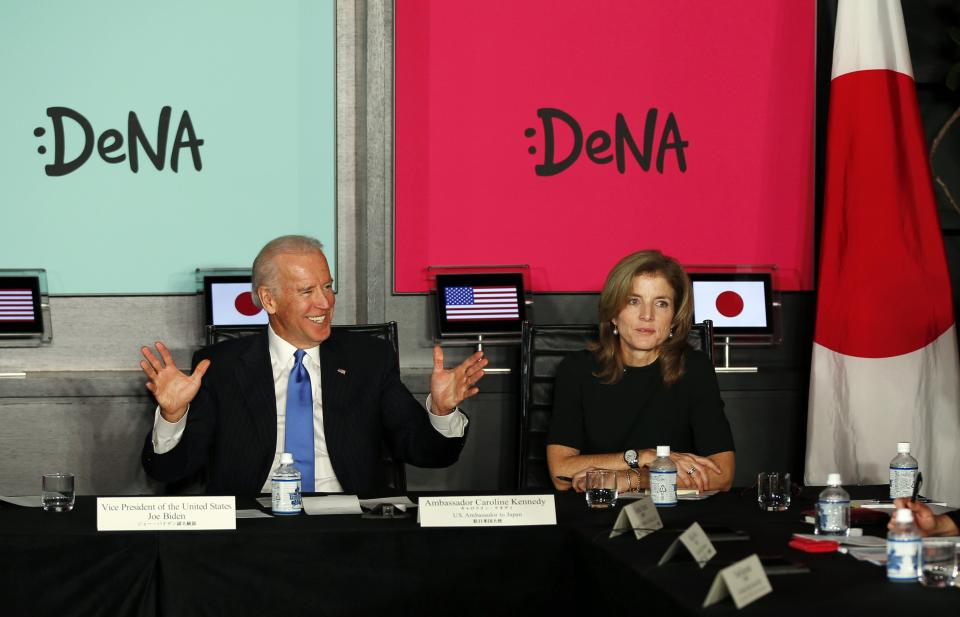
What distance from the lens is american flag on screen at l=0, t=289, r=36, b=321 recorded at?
3.94 metres

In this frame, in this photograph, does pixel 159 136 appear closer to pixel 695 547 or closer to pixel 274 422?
pixel 274 422

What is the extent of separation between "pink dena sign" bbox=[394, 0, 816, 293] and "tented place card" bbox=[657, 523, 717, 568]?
2.38 meters

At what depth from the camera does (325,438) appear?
2.99 metres

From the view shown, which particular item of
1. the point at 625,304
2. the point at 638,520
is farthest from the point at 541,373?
the point at 638,520

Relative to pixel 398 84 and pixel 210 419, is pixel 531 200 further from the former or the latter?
pixel 210 419

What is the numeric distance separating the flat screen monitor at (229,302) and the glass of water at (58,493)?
1.54 m

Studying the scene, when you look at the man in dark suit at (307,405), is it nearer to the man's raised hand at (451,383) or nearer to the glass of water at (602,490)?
the man's raised hand at (451,383)

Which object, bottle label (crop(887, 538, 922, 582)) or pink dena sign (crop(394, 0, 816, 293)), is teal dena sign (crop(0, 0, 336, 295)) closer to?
pink dena sign (crop(394, 0, 816, 293))

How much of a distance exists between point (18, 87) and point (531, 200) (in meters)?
1.93

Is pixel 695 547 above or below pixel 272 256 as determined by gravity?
below

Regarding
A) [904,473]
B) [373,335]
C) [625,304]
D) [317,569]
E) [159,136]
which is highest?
[159,136]

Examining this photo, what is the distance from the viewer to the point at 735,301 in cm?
410

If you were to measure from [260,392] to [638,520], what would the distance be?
126cm

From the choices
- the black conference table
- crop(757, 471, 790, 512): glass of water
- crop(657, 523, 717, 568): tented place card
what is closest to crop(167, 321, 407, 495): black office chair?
the black conference table
